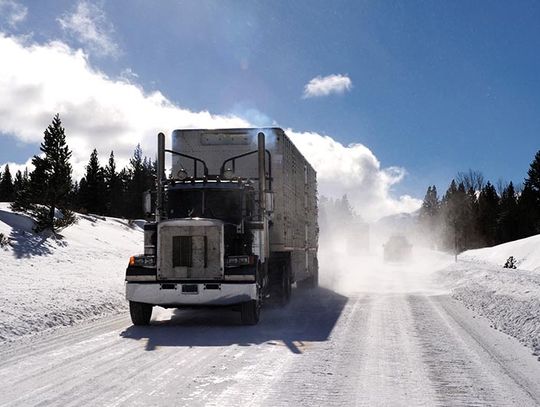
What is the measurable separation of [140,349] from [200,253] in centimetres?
270

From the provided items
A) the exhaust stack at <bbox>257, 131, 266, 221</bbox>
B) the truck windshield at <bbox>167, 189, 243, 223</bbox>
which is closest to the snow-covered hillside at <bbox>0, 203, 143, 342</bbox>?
the truck windshield at <bbox>167, 189, 243, 223</bbox>

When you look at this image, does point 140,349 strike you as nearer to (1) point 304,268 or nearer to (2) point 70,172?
(1) point 304,268

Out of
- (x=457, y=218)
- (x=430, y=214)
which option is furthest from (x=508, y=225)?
(x=430, y=214)

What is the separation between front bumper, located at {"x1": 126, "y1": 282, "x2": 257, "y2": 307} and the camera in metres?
10.6

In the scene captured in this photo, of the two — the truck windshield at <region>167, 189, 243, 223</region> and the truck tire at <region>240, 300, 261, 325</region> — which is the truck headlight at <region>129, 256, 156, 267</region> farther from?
the truck tire at <region>240, 300, 261, 325</region>

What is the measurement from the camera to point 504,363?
7164mm

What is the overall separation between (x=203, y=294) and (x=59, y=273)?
42.8 feet

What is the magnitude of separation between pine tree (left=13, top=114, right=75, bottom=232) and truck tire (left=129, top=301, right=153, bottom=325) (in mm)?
22660

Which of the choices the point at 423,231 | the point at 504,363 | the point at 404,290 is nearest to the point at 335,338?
the point at 504,363

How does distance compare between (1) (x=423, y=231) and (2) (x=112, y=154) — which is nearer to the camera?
(2) (x=112, y=154)

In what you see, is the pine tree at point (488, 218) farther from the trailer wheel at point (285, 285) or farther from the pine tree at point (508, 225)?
the trailer wheel at point (285, 285)

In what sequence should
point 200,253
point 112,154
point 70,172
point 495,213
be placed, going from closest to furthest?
point 200,253 → point 70,172 → point 495,213 → point 112,154

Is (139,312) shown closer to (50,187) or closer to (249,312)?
(249,312)

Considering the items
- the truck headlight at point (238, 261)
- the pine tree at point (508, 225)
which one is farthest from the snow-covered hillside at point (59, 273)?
the pine tree at point (508, 225)
